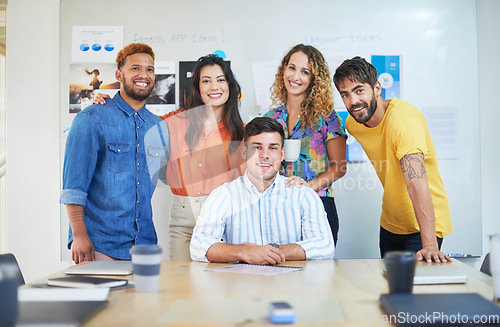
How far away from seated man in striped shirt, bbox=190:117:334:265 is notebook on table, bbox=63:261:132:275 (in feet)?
0.98

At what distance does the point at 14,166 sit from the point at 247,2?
168 centimetres

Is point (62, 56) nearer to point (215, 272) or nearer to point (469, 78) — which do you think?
point (215, 272)

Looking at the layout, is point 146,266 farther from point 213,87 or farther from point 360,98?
point 213,87

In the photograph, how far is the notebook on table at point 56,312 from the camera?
785 mm

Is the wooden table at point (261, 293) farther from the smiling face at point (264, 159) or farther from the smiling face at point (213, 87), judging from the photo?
the smiling face at point (213, 87)

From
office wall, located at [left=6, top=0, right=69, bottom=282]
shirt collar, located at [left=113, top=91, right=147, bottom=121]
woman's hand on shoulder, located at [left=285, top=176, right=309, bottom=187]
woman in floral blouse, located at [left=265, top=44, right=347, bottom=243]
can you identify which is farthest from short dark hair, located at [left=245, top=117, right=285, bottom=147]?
A: office wall, located at [left=6, top=0, right=69, bottom=282]

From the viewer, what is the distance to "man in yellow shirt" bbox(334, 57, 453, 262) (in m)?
1.81

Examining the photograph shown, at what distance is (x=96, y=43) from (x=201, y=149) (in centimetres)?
98

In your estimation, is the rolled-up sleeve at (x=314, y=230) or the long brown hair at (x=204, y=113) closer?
the rolled-up sleeve at (x=314, y=230)

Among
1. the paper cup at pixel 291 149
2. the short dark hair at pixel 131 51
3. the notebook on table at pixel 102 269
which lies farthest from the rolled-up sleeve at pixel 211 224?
the short dark hair at pixel 131 51

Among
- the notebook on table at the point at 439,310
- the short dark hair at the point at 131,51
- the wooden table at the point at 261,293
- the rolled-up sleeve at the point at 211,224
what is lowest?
the wooden table at the point at 261,293

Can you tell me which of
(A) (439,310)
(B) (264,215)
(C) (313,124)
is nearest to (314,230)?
(B) (264,215)

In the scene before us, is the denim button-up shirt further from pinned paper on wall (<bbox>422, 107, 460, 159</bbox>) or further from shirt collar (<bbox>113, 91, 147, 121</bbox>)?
pinned paper on wall (<bbox>422, 107, 460, 159</bbox>)

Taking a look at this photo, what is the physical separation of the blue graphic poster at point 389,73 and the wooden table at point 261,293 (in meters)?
1.44
